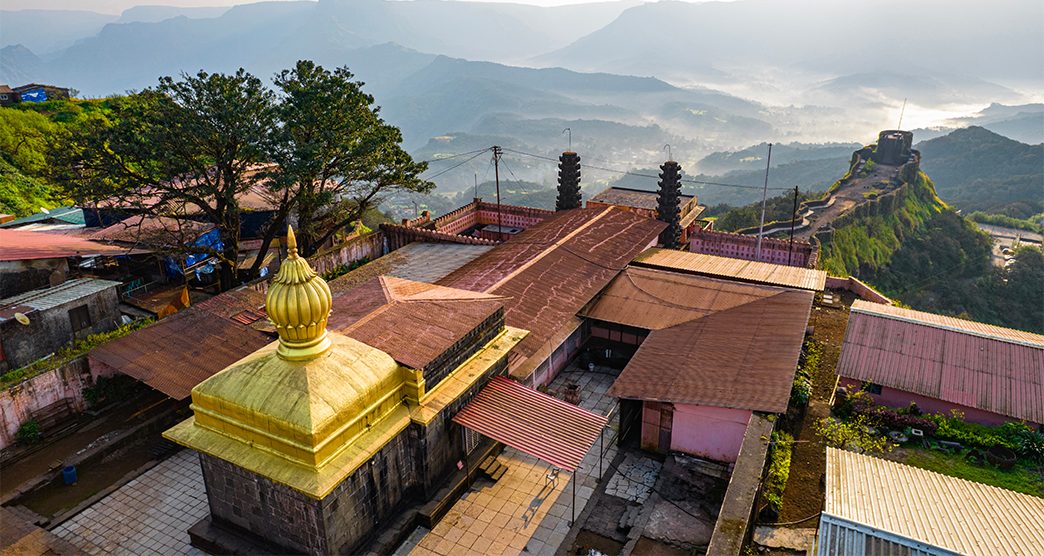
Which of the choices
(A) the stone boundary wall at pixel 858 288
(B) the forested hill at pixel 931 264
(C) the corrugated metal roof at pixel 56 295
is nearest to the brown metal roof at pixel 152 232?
(C) the corrugated metal roof at pixel 56 295

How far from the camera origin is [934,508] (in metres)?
12.0

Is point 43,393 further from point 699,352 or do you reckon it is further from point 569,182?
point 569,182

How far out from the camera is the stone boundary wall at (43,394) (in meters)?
18.6

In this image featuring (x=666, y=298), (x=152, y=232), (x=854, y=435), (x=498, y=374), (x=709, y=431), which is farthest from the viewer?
(x=152, y=232)

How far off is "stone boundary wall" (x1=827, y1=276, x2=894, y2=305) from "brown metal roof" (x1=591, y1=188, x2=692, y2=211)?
9.85 meters

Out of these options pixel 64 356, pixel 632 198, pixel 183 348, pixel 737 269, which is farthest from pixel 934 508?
pixel 632 198

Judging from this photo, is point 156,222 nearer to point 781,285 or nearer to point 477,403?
point 477,403

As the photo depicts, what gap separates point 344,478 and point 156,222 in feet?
73.9

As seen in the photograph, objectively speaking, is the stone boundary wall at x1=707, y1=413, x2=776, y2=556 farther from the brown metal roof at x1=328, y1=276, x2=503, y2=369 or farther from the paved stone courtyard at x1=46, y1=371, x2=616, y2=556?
the brown metal roof at x1=328, y1=276, x2=503, y2=369

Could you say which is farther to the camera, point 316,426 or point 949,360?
point 949,360

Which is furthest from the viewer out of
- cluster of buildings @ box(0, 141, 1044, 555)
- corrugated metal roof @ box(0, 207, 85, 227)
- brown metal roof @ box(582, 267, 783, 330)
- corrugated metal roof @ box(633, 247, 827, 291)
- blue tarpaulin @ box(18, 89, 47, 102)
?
blue tarpaulin @ box(18, 89, 47, 102)

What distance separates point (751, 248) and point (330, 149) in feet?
74.0

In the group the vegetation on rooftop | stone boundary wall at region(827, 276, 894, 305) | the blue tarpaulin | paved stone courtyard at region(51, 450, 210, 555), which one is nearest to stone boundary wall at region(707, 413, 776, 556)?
paved stone courtyard at region(51, 450, 210, 555)

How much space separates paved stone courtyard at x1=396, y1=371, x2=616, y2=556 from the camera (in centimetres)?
1527
